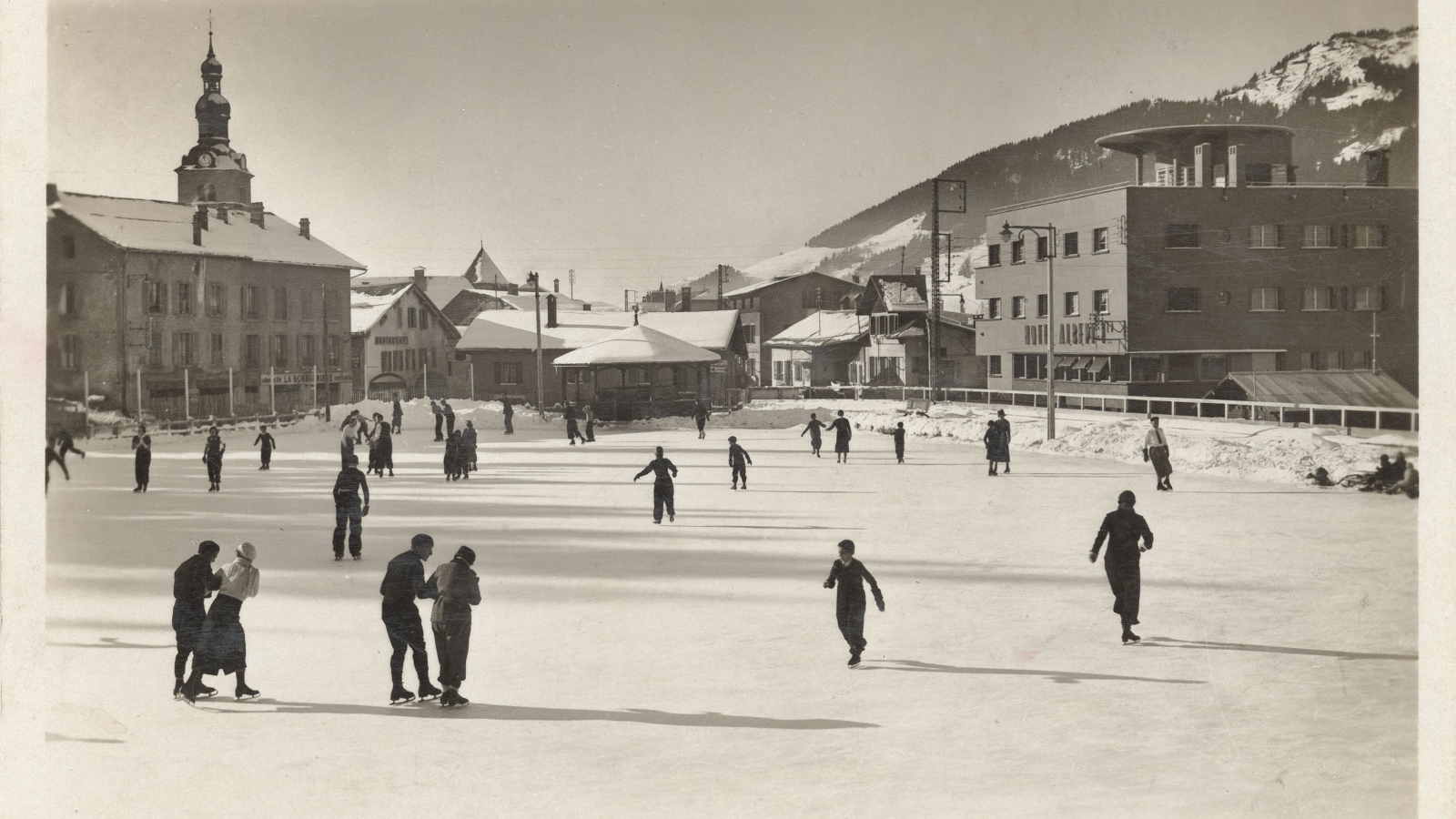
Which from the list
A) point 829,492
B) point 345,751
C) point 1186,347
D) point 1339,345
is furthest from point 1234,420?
point 345,751

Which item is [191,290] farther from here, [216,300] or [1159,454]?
[1159,454]

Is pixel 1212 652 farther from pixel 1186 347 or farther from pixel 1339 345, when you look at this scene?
pixel 1186 347

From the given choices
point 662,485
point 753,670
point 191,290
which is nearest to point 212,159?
point 191,290

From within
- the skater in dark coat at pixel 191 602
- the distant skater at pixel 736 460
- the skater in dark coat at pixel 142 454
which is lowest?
the skater in dark coat at pixel 191 602

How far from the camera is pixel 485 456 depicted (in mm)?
18281

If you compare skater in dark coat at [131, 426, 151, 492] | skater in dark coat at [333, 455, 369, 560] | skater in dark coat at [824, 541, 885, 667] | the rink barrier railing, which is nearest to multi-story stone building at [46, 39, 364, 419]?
skater in dark coat at [131, 426, 151, 492]

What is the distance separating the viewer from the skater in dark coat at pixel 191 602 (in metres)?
6.32

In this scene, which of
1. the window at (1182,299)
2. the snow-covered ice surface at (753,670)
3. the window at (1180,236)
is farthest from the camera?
the window at (1182,299)

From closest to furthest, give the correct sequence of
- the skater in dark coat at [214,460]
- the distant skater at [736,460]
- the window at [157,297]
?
1. the window at [157,297]
2. the skater in dark coat at [214,460]
3. the distant skater at [736,460]

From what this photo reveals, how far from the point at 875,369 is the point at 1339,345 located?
81.9 feet

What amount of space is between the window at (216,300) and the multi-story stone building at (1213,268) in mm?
7954

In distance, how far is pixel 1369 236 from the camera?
26.0 ft

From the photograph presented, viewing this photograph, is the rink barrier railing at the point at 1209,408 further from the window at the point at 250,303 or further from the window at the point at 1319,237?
the window at the point at 250,303

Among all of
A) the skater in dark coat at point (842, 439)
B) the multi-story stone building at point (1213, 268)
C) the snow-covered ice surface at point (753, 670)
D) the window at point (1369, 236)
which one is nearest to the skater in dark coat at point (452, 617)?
the snow-covered ice surface at point (753, 670)
